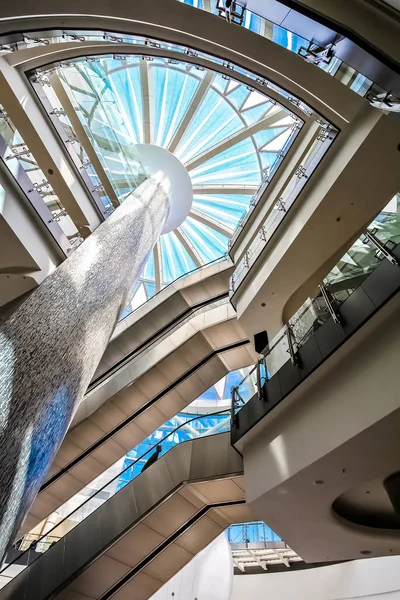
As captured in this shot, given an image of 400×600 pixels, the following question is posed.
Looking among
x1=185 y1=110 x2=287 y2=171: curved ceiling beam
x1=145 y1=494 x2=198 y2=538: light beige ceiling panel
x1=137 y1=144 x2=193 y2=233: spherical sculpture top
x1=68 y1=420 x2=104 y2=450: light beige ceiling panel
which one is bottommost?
x1=145 y1=494 x2=198 y2=538: light beige ceiling panel

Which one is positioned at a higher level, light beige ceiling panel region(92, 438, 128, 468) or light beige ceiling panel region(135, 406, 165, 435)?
light beige ceiling panel region(135, 406, 165, 435)

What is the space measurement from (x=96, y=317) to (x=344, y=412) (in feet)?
10.9

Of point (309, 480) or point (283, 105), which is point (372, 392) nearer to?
point (309, 480)

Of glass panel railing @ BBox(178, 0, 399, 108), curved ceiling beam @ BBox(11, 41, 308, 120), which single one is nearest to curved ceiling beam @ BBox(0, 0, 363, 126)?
curved ceiling beam @ BBox(11, 41, 308, 120)

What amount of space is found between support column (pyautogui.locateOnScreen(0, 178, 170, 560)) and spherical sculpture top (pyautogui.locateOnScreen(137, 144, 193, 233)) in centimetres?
753

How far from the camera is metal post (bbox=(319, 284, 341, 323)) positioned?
509 centimetres

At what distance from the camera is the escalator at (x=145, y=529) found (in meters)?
6.71

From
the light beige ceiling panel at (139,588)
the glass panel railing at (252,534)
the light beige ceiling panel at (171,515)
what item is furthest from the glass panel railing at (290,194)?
the glass panel railing at (252,534)

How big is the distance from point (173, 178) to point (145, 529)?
1051 cm

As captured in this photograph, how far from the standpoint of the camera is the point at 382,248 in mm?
4906

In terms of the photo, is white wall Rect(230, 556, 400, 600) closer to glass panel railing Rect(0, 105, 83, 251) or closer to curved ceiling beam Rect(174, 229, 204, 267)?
glass panel railing Rect(0, 105, 83, 251)

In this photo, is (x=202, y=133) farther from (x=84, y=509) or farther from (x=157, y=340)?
(x=84, y=509)

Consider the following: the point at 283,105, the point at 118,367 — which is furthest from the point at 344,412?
the point at 118,367

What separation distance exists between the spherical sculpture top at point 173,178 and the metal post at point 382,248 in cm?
848
